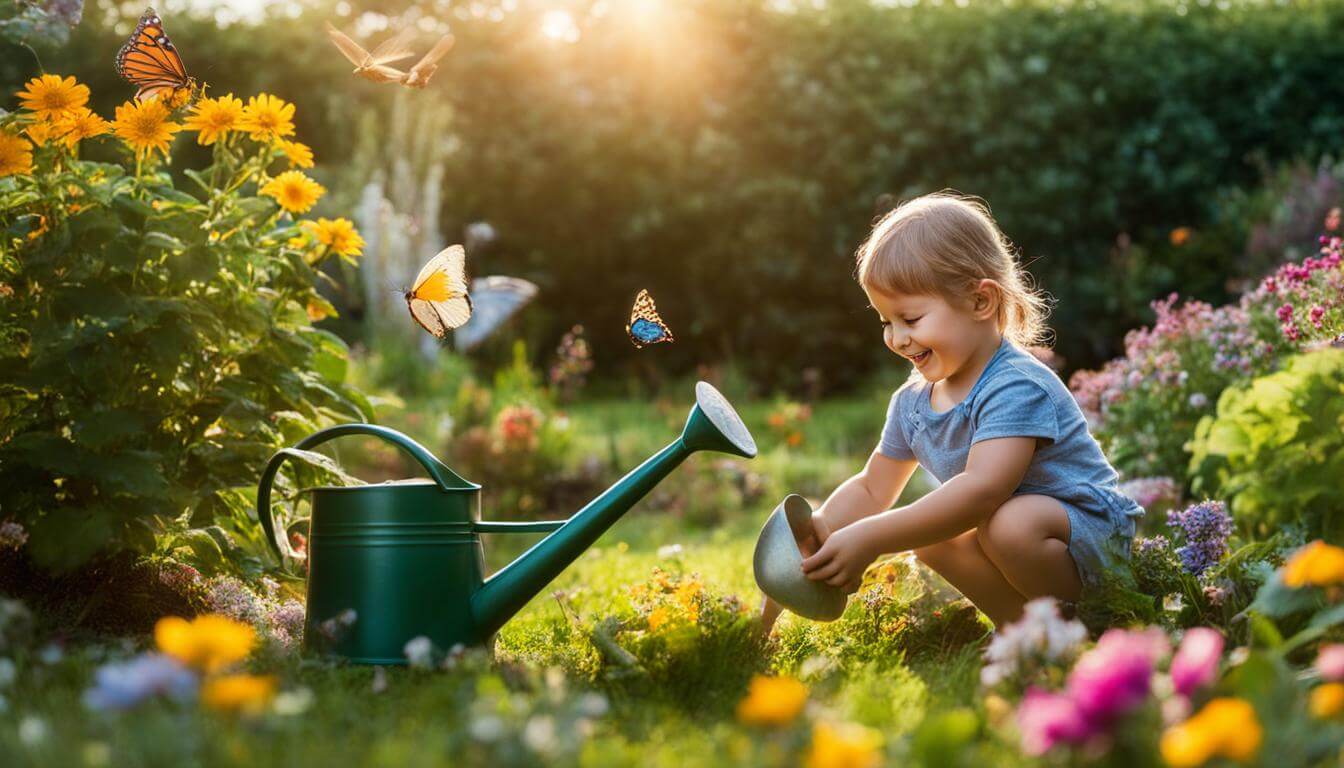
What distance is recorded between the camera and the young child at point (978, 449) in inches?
90.4

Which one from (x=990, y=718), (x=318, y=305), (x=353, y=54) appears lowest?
(x=990, y=718)

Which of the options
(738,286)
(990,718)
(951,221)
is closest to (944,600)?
(951,221)

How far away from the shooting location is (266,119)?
8.54ft

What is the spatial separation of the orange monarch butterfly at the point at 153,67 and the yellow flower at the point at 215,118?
46 mm

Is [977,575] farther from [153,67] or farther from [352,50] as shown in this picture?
[153,67]

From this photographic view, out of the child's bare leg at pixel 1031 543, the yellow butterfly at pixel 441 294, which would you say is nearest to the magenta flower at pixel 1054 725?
the child's bare leg at pixel 1031 543

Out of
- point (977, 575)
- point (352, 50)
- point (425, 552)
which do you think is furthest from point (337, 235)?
point (977, 575)

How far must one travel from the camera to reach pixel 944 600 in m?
2.60

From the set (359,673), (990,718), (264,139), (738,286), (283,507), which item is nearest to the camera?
(990,718)

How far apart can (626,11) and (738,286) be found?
2.20 meters

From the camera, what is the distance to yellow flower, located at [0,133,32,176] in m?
2.28

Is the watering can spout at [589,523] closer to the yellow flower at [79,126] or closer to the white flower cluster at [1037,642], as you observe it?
the white flower cluster at [1037,642]

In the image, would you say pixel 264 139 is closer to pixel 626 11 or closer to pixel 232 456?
pixel 232 456

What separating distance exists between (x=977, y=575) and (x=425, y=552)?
1.10 metres
